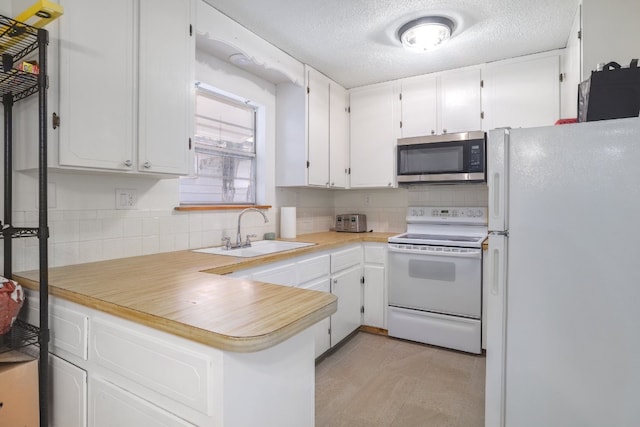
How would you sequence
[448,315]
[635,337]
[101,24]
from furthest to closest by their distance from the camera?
[448,315]
[101,24]
[635,337]

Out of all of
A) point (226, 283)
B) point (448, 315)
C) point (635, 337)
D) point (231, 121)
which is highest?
point (231, 121)

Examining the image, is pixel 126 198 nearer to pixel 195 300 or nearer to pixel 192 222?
pixel 192 222

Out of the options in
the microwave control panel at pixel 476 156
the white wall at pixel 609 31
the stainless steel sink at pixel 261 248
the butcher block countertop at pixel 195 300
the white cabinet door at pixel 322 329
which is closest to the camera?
the butcher block countertop at pixel 195 300

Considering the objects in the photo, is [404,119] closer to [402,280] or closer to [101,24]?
[402,280]

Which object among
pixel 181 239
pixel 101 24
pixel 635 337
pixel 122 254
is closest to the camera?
pixel 635 337

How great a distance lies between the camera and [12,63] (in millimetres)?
1246

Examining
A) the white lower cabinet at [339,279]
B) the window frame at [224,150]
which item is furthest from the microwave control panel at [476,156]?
the window frame at [224,150]

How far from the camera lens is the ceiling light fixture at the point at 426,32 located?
7.20 feet

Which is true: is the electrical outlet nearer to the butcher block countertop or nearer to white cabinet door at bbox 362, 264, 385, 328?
the butcher block countertop

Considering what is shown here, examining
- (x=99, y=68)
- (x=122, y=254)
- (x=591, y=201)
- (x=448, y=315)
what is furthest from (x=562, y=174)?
(x=122, y=254)

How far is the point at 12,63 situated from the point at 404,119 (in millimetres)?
2825

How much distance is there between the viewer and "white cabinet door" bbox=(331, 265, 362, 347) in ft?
8.66

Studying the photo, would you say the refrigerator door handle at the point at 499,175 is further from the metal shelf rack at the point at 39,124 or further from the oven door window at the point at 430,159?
the metal shelf rack at the point at 39,124

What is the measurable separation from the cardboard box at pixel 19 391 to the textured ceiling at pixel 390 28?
2.02 metres
